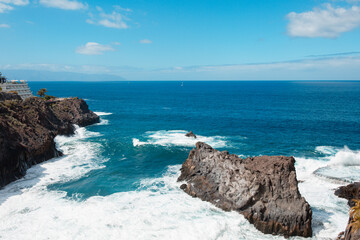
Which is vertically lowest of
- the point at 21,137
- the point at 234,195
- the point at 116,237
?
the point at 116,237

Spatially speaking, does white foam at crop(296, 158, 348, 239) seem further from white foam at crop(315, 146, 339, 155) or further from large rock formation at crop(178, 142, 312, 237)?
white foam at crop(315, 146, 339, 155)

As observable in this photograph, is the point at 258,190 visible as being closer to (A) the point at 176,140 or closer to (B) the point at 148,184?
(B) the point at 148,184

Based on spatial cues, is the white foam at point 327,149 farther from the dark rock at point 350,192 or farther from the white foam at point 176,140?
the white foam at point 176,140

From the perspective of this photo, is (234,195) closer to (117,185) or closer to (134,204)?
(134,204)

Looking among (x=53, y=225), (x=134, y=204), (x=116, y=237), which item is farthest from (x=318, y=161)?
(x=53, y=225)

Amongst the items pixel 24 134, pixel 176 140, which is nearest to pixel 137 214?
pixel 24 134

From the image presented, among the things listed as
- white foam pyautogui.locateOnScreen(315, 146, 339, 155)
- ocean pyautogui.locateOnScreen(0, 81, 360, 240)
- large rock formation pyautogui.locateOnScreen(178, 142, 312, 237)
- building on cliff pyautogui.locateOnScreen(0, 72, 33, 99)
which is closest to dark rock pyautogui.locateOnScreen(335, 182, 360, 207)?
ocean pyautogui.locateOnScreen(0, 81, 360, 240)
